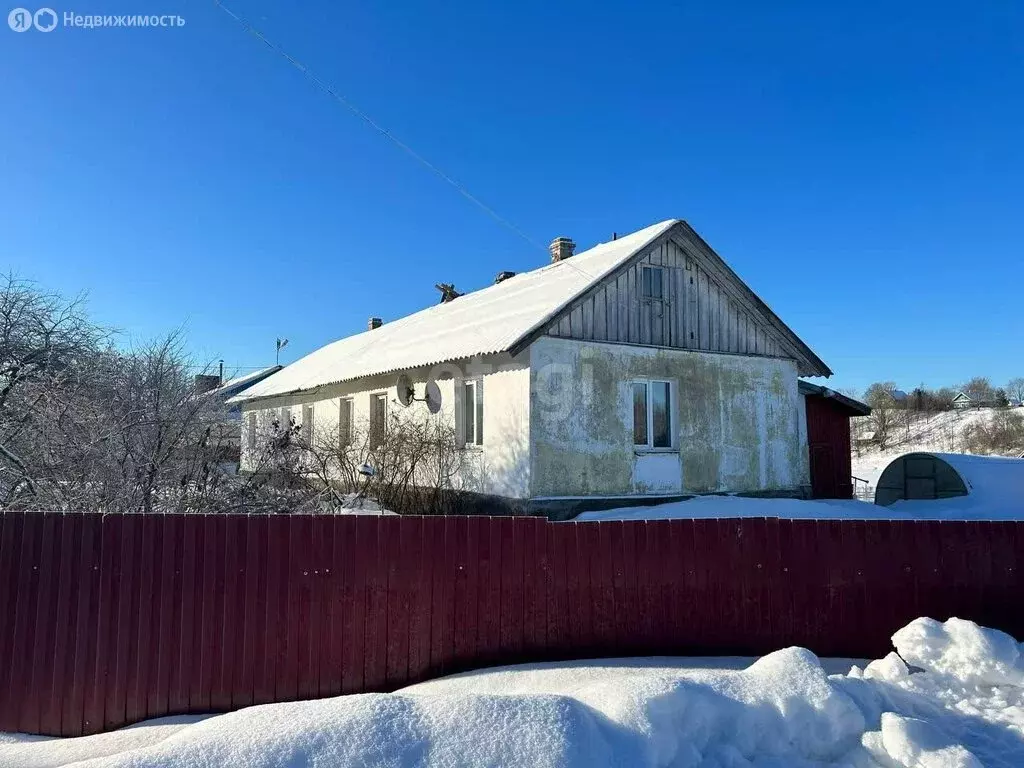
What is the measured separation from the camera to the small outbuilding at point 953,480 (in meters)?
15.2

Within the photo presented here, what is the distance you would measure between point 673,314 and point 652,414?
1964 millimetres

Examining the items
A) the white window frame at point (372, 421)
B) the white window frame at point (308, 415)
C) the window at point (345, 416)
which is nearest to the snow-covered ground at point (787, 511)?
the white window frame at point (372, 421)

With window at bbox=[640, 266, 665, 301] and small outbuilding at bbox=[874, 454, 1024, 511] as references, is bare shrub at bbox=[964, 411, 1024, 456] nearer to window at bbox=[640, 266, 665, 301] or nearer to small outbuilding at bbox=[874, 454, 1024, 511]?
small outbuilding at bbox=[874, 454, 1024, 511]

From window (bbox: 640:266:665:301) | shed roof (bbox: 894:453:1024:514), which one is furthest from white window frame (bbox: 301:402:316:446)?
shed roof (bbox: 894:453:1024:514)

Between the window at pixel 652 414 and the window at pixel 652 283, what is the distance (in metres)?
1.64

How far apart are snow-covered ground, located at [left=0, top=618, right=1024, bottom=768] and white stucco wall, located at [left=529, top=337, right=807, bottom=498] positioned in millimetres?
6383

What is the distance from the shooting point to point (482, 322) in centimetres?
1478

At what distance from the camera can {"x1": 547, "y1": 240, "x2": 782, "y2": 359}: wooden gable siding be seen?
12.5m

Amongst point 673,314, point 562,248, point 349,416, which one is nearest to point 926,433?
point 562,248

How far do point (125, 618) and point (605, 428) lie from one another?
8270mm

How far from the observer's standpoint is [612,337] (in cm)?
1276

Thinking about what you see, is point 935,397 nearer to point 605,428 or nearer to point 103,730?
point 605,428

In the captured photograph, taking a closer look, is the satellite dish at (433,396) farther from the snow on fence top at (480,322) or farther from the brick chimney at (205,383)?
the brick chimney at (205,383)

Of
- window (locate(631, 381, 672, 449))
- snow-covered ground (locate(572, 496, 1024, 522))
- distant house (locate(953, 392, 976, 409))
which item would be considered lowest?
snow-covered ground (locate(572, 496, 1024, 522))
